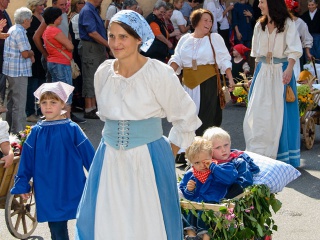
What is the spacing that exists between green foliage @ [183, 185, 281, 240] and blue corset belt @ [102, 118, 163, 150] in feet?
2.64

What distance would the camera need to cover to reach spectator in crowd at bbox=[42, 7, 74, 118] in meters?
10.9

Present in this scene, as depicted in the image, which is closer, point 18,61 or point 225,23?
point 18,61

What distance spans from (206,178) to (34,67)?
256 inches

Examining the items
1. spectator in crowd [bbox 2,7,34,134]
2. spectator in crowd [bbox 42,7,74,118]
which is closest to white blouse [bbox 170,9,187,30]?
spectator in crowd [bbox 42,7,74,118]

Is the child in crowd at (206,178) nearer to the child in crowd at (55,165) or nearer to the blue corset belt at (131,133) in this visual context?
the child in crowd at (55,165)

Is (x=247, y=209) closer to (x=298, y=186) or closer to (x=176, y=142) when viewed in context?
(x=176, y=142)

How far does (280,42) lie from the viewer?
28.9 ft

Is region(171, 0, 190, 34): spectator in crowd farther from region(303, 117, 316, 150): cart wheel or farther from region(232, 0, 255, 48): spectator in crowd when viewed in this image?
region(303, 117, 316, 150): cart wheel

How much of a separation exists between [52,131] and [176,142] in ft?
4.07

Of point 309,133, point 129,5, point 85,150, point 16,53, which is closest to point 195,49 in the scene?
point 309,133

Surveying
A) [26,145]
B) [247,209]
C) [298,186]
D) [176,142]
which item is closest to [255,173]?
[247,209]

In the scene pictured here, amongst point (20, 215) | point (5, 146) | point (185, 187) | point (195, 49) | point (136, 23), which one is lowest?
point (20, 215)

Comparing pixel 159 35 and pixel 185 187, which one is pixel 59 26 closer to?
pixel 159 35

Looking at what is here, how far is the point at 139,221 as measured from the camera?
4.77m
